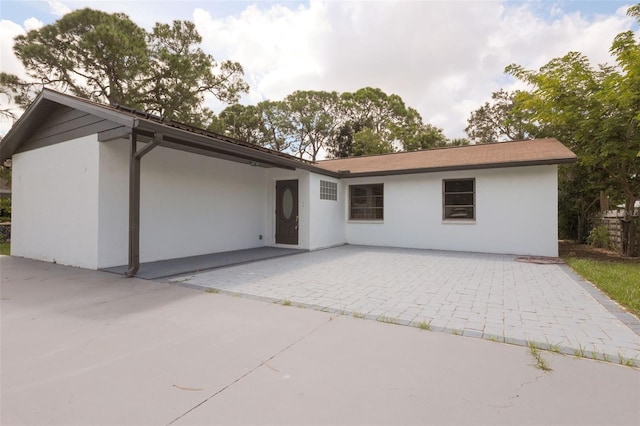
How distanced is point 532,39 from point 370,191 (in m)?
6.66

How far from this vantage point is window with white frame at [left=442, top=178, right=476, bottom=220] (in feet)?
31.3

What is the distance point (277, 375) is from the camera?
7.36ft

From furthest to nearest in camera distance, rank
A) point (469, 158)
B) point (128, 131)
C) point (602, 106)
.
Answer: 1. point (469, 158)
2. point (602, 106)
3. point (128, 131)

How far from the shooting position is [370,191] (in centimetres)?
1112

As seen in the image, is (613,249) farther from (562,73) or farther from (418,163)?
(418,163)

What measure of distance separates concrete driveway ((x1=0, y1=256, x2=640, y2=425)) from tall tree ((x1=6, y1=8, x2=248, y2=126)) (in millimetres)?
12744

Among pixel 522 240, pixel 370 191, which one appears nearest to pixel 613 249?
pixel 522 240

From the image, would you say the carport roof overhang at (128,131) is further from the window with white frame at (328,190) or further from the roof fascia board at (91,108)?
the window with white frame at (328,190)

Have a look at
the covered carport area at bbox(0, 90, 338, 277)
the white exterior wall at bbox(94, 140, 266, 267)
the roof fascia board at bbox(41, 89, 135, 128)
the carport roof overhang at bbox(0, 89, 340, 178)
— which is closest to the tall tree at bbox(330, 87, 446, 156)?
the white exterior wall at bbox(94, 140, 266, 267)

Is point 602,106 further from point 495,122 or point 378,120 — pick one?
point 378,120

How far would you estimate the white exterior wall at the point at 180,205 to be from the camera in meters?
6.24

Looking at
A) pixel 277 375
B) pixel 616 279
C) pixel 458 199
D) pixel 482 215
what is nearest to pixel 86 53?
pixel 458 199

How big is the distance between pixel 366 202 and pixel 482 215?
382 cm

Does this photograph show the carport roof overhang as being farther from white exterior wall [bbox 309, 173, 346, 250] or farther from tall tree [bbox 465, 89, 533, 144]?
tall tree [bbox 465, 89, 533, 144]
